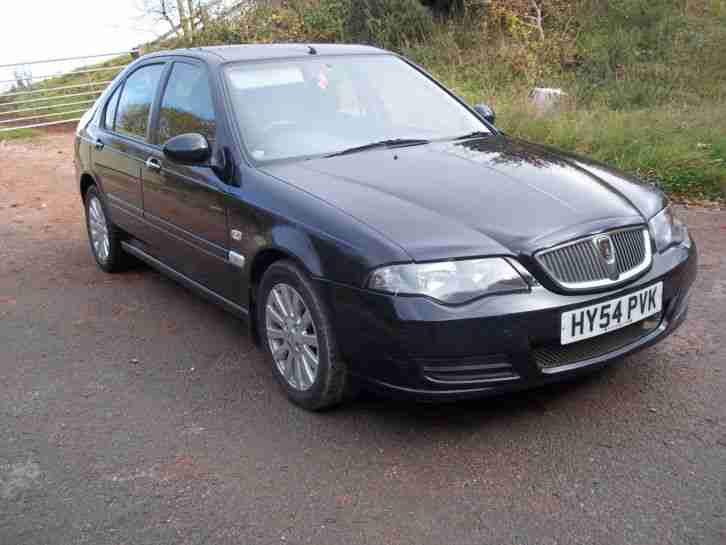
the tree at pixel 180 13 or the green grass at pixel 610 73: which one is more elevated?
the tree at pixel 180 13

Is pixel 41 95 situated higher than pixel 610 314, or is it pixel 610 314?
pixel 610 314

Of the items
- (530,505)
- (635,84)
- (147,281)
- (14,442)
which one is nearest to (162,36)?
(635,84)

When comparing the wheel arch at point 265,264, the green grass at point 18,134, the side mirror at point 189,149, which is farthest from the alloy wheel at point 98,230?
the green grass at point 18,134

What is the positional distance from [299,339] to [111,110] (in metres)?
3.11

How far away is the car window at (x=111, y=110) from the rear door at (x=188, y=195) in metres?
0.93

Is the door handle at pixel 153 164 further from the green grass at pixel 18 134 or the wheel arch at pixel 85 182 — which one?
the green grass at pixel 18 134

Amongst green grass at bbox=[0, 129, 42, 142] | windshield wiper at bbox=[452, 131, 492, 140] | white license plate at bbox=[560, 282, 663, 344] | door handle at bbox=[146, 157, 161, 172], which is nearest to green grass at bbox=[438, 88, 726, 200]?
windshield wiper at bbox=[452, 131, 492, 140]

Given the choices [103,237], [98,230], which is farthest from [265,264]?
[98,230]

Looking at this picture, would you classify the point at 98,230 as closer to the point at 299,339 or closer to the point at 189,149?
the point at 189,149

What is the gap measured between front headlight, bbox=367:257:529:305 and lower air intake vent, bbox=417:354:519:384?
24cm

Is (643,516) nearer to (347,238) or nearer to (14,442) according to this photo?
(347,238)

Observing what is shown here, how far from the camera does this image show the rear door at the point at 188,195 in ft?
14.1

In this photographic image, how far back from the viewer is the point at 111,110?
19.5ft

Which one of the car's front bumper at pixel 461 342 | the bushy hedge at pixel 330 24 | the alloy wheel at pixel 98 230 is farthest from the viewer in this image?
the bushy hedge at pixel 330 24
